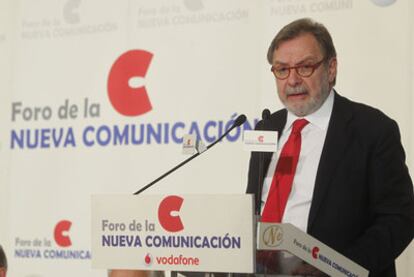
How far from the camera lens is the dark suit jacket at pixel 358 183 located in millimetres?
3250

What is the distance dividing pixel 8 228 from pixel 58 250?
42 centimetres

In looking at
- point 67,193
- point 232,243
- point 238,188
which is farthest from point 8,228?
point 232,243

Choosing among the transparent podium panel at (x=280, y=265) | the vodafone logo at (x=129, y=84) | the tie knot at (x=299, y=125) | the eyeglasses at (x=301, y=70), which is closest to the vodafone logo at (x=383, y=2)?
the eyeglasses at (x=301, y=70)

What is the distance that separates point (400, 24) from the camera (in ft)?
12.5

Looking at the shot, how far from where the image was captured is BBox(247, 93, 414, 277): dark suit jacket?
10.7 feet

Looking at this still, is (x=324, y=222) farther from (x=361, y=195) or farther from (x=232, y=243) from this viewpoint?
(x=232, y=243)

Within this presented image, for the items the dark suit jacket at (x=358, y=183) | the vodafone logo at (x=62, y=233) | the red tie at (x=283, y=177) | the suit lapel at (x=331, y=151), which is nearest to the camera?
the dark suit jacket at (x=358, y=183)

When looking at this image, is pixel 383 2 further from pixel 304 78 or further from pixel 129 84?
pixel 129 84

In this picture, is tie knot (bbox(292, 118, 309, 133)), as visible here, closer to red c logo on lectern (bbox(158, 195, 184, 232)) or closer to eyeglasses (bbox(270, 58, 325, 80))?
eyeglasses (bbox(270, 58, 325, 80))

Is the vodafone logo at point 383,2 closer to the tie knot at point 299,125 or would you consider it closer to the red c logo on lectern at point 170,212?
the tie knot at point 299,125

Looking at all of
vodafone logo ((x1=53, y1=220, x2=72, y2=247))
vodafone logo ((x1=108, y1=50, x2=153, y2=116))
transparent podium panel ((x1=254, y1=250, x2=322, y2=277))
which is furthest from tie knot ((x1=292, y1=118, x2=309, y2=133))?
vodafone logo ((x1=53, y1=220, x2=72, y2=247))

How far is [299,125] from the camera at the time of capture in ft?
12.0

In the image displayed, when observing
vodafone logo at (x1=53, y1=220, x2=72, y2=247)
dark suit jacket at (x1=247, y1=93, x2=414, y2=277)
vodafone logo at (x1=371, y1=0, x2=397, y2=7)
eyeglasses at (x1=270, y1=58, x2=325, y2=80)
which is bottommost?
vodafone logo at (x1=53, y1=220, x2=72, y2=247)

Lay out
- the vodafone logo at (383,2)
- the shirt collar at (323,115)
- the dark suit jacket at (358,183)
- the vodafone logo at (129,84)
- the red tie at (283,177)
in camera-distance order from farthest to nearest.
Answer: the vodafone logo at (129,84)
the vodafone logo at (383,2)
the shirt collar at (323,115)
the red tie at (283,177)
the dark suit jacket at (358,183)
